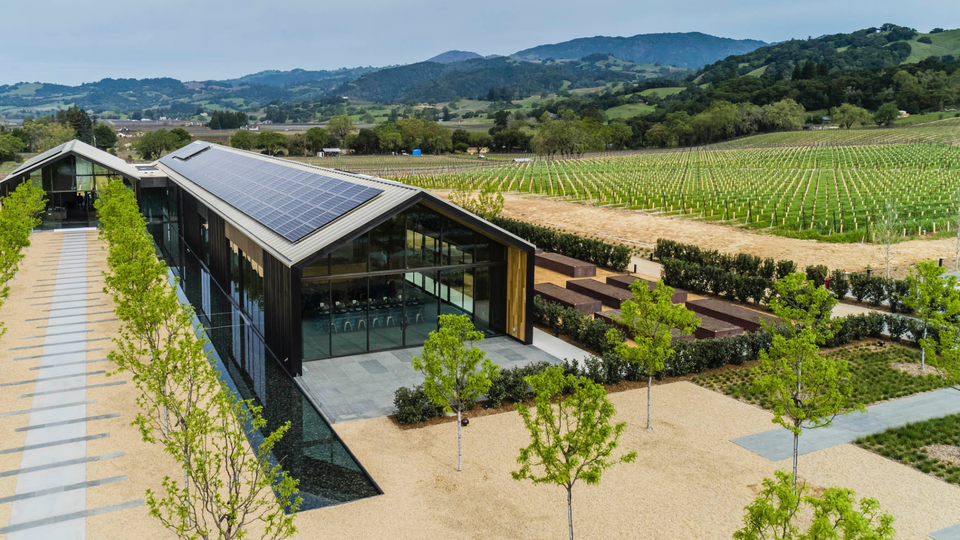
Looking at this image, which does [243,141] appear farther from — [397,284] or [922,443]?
[922,443]

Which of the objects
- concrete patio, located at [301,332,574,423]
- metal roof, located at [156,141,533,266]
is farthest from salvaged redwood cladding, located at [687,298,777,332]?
metal roof, located at [156,141,533,266]

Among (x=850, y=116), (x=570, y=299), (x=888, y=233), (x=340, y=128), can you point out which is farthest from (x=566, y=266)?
(x=340, y=128)

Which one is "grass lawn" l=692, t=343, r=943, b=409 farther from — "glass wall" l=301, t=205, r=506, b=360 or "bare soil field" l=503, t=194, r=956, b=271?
"bare soil field" l=503, t=194, r=956, b=271

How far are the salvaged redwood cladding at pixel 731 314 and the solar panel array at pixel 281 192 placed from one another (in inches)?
463

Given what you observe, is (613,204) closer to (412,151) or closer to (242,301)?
(242,301)

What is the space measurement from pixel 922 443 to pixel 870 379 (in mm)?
4307

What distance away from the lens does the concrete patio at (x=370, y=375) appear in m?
16.2

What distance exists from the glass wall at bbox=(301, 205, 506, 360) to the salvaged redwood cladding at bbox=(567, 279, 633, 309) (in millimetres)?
5917

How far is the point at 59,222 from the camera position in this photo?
146 ft

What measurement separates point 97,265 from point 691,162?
3288 inches

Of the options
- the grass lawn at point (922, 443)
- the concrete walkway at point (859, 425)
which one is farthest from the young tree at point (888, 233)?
the grass lawn at point (922, 443)

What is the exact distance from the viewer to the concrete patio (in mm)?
16172

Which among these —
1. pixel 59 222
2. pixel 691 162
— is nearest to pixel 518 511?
pixel 59 222

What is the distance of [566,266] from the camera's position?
32.2m
